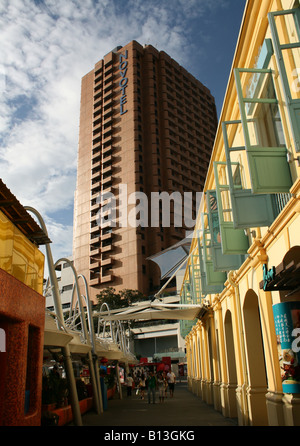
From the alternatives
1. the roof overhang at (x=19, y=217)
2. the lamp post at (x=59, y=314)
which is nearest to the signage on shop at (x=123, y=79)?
the lamp post at (x=59, y=314)

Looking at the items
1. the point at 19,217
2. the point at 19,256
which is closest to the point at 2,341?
the point at 19,256

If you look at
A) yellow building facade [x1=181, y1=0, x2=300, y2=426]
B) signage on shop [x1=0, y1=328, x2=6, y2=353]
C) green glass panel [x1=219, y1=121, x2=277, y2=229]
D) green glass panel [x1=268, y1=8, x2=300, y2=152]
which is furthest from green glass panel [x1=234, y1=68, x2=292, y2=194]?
signage on shop [x1=0, y1=328, x2=6, y2=353]

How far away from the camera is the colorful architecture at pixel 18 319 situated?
23.2 ft

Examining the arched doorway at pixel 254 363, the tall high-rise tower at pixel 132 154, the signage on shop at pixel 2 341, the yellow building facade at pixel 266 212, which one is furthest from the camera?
the tall high-rise tower at pixel 132 154

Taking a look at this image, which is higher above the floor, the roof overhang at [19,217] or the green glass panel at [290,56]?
the green glass panel at [290,56]

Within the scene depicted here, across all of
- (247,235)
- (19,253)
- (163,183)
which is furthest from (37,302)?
(163,183)

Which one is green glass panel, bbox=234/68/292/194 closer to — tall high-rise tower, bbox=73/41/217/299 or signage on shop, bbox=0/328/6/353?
signage on shop, bbox=0/328/6/353

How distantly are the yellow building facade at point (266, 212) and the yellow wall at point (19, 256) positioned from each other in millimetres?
4552

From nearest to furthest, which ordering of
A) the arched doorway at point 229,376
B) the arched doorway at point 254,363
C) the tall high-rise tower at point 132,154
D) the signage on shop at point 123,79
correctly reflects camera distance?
the arched doorway at point 254,363
the arched doorway at point 229,376
the tall high-rise tower at point 132,154
the signage on shop at point 123,79

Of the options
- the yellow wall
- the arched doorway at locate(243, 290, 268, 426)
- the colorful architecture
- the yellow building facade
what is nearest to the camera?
the yellow building facade

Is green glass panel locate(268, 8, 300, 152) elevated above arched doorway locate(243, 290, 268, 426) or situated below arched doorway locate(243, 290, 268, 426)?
above

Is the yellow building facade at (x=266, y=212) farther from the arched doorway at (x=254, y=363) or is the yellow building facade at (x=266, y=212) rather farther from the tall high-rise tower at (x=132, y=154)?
the tall high-rise tower at (x=132, y=154)

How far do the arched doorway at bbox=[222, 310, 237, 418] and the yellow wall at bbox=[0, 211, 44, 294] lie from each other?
668 centimetres

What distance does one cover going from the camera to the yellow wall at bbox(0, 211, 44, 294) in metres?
7.70
